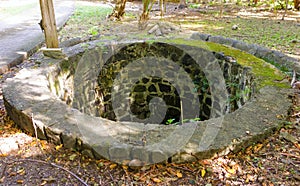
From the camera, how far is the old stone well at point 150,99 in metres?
2.16

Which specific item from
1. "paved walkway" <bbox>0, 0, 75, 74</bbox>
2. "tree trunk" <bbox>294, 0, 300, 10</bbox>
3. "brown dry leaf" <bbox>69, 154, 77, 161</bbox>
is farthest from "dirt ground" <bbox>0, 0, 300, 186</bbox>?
"tree trunk" <bbox>294, 0, 300, 10</bbox>

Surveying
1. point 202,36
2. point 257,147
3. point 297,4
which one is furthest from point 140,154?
point 297,4

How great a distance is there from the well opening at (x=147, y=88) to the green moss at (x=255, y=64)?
18cm

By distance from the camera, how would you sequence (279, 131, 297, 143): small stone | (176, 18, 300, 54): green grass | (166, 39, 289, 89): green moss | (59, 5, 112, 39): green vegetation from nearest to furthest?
(279, 131, 297, 143): small stone, (166, 39, 289, 89): green moss, (176, 18, 300, 54): green grass, (59, 5, 112, 39): green vegetation

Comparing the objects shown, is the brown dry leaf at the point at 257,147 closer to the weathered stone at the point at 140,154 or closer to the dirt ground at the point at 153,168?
the dirt ground at the point at 153,168

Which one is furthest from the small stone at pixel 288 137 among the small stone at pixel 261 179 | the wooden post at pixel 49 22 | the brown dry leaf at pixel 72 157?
the wooden post at pixel 49 22

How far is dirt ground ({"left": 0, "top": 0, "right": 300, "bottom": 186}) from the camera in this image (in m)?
1.91

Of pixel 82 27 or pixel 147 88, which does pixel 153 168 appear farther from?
pixel 82 27

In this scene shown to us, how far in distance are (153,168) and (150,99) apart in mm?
3832

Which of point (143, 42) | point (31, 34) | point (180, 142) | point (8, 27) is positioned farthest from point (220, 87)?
point (8, 27)

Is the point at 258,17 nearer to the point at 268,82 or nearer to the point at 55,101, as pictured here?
the point at 268,82

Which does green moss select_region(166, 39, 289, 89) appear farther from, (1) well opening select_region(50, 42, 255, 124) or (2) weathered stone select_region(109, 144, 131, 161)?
(2) weathered stone select_region(109, 144, 131, 161)

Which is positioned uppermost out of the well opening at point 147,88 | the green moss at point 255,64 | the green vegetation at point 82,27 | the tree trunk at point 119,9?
the tree trunk at point 119,9

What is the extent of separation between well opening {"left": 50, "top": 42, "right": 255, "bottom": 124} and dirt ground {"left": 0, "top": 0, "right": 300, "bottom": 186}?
2.00m
